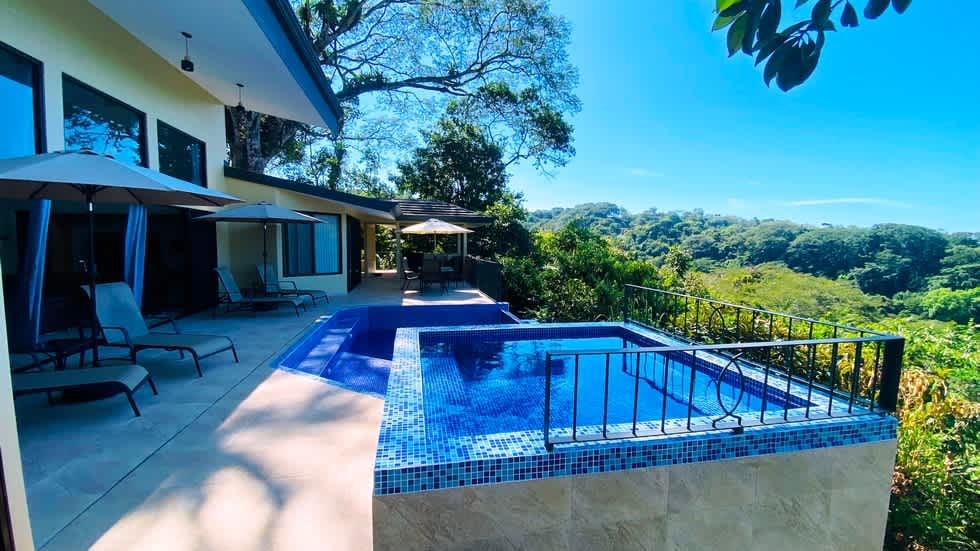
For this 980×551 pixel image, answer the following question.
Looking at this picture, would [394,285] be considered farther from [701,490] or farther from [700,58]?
[700,58]

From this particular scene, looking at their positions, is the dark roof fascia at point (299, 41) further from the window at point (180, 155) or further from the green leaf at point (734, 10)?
the green leaf at point (734, 10)

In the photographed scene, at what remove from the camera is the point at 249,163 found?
14.7 meters

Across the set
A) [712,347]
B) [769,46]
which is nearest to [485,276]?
[712,347]

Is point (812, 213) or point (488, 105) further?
point (812, 213)

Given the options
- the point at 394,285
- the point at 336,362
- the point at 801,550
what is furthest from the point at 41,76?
the point at 394,285

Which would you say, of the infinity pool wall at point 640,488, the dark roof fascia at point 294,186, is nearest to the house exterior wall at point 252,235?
the dark roof fascia at point 294,186

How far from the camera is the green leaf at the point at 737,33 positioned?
1.36 metres

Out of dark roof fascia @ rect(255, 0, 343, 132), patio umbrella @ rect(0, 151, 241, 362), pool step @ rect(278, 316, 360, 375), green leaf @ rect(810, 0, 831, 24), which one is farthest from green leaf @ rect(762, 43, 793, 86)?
dark roof fascia @ rect(255, 0, 343, 132)

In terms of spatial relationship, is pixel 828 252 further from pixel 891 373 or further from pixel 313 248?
pixel 891 373

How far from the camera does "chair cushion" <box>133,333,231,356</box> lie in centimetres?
475

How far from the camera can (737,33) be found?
1.38 metres

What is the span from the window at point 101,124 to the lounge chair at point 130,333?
1.97 metres

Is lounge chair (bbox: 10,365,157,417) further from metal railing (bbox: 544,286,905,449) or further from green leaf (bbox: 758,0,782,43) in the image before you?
green leaf (bbox: 758,0,782,43)

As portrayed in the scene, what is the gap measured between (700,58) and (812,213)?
4856cm
